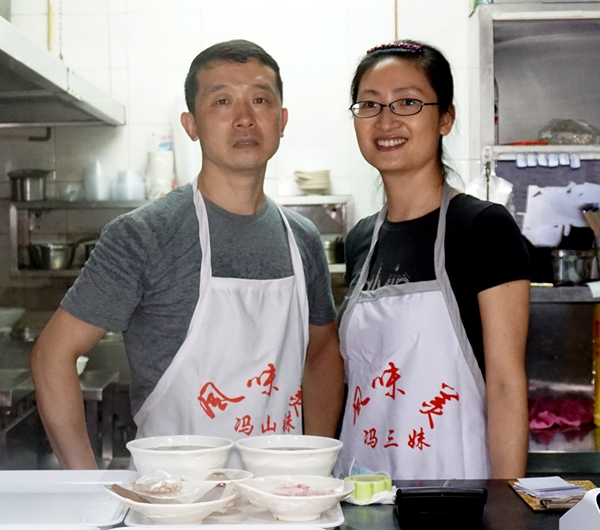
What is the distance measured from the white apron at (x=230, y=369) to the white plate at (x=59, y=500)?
43 centimetres

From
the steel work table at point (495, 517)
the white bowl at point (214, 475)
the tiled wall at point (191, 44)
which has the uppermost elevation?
the tiled wall at point (191, 44)

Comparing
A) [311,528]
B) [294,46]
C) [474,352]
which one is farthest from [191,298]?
[294,46]

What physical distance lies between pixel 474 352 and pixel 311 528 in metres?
0.79

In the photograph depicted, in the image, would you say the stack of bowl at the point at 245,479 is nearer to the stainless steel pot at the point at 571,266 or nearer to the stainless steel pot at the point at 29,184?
the stainless steel pot at the point at 571,266

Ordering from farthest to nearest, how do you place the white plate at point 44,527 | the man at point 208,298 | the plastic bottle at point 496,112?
the plastic bottle at point 496,112 < the man at point 208,298 < the white plate at point 44,527

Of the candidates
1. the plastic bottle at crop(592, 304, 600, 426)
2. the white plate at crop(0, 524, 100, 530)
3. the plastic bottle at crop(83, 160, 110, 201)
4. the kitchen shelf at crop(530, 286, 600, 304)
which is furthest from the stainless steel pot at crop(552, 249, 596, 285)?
the white plate at crop(0, 524, 100, 530)

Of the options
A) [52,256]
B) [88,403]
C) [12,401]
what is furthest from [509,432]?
[52,256]

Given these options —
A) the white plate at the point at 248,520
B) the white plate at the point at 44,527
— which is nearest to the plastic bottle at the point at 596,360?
the white plate at the point at 248,520

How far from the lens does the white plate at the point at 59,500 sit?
1.07m

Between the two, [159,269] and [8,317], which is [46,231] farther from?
[159,269]

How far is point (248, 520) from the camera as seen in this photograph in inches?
41.7

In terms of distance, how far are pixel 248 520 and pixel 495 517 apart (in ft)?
1.15

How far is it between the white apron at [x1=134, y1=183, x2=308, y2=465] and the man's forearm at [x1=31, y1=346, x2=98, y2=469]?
14 cm

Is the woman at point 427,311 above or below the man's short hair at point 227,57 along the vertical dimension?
below
